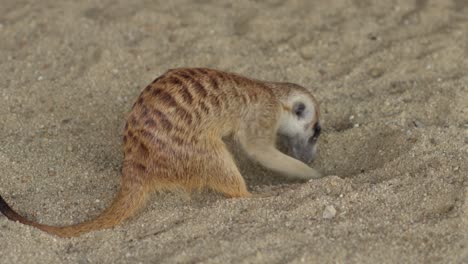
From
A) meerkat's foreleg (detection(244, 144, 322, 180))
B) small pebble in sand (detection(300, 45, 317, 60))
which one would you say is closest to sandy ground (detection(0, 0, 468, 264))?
small pebble in sand (detection(300, 45, 317, 60))

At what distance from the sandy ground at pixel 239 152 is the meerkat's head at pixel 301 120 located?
0.11 metres

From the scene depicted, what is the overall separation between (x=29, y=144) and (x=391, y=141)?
1644mm

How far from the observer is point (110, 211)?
299 centimetres

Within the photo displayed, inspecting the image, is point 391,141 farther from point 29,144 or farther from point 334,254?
point 29,144

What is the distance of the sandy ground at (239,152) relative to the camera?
277 centimetres

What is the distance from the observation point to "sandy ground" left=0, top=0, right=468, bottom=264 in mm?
2770

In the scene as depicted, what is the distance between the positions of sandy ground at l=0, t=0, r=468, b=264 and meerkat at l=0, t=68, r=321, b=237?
0.08m

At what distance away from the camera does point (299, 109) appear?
3.62 metres

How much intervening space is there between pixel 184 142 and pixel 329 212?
0.62 m

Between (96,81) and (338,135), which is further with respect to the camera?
(96,81)

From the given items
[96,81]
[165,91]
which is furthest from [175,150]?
[96,81]

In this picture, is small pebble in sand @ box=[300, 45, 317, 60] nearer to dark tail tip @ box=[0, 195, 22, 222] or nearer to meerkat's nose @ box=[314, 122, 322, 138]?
meerkat's nose @ box=[314, 122, 322, 138]

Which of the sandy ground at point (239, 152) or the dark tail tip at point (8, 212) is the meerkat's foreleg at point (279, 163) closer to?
the sandy ground at point (239, 152)

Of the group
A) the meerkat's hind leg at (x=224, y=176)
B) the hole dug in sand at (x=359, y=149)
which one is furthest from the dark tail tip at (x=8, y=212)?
the hole dug in sand at (x=359, y=149)
